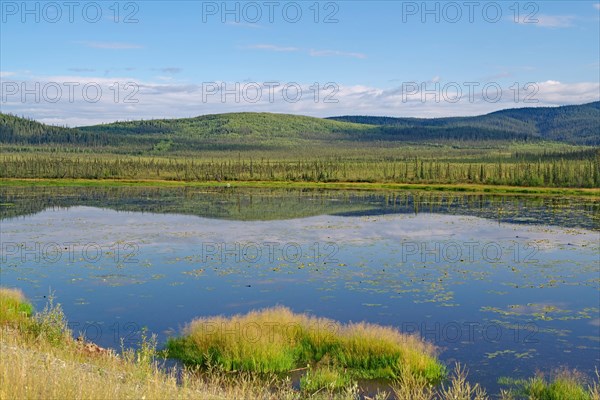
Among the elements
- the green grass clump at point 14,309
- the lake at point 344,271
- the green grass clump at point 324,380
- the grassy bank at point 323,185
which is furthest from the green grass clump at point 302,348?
the grassy bank at point 323,185

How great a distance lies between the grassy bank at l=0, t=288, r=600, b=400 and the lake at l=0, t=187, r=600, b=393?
42.8 inches

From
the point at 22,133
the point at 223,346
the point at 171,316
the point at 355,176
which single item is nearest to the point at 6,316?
the point at 171,316

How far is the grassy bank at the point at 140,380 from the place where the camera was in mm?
6855

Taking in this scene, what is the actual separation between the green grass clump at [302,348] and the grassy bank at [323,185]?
1799 inches

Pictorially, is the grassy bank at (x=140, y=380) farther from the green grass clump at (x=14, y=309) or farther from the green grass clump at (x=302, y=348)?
the green grass clump at (x=302, y=348)

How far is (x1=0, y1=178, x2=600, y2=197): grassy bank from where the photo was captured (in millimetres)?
56066

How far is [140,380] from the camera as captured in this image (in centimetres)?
820

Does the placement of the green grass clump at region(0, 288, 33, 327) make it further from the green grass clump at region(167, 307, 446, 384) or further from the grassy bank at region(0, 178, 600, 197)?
the grassy bank at region(0, 178, 600, 197)

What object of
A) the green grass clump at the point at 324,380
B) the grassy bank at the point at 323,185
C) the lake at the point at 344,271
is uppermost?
the grassy bank at the point at 323,185

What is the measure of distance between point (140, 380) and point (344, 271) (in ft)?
45.5

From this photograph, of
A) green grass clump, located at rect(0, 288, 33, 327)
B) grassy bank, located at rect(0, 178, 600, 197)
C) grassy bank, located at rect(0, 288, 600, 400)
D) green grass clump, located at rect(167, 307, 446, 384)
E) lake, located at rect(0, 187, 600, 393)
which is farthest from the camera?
grassy bank, located at rect(0, 178, 600, 197)

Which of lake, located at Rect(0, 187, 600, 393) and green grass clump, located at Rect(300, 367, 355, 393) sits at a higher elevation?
lake, located at Rect(0, 187, 600, 393)

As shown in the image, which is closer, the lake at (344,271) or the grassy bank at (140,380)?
the grassy bank at (140,380)

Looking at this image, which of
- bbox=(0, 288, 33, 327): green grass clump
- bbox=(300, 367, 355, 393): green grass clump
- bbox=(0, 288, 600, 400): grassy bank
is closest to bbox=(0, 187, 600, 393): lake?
bbox=(0, 288, 33, 327): green grass clump
